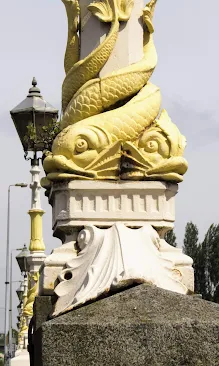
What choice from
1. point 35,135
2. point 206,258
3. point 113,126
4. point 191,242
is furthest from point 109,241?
point 191,242

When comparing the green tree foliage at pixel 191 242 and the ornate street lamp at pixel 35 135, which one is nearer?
the ornate street lamp at pixel 35 135

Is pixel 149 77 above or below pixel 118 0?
below

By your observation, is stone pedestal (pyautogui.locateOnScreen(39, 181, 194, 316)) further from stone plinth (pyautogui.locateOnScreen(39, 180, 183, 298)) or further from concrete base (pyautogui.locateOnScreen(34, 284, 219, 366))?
concrete base (pyautogui.locateOnScreen(34, 284, 219, 366))

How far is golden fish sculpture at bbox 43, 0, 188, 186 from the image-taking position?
5766 millimetres

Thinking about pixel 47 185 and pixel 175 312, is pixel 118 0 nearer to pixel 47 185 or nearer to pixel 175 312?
pixel 47 185

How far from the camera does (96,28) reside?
634cm

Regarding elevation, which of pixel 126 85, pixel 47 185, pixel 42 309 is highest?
pixel 126 85

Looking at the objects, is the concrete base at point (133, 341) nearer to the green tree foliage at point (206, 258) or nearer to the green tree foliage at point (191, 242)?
the green tree foliage at point (206, 258)

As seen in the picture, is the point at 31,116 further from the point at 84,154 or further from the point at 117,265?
the point at 117,265

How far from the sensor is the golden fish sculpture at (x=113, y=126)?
5766 millimetres

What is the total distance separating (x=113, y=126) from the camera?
5.84 meters

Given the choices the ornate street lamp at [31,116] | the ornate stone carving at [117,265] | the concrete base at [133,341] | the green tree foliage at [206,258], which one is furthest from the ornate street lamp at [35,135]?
the green tree foliage at [206,258]

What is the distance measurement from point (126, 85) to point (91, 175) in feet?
2.43

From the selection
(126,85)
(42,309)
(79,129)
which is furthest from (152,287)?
(126,85)
